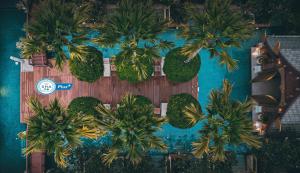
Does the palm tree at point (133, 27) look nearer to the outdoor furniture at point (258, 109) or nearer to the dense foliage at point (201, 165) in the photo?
the dense foliage at point (201, 165)

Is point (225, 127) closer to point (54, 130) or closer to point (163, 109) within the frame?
point (163, 109)

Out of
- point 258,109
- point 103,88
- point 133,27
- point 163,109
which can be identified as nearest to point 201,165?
point 163,109

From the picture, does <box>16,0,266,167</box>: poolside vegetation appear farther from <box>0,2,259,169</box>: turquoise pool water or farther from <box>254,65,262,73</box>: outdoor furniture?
<box>254,65,262,73</box>: outdoor furniture

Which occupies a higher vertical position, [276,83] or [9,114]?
[276,83]

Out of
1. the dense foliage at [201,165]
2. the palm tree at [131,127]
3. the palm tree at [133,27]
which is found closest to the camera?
the palm tree at [131,127]

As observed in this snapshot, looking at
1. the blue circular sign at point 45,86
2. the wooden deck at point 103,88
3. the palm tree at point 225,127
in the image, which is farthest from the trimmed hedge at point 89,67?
the palm tree at point 225,127

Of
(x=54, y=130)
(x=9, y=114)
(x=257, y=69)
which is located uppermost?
(x=257, y=69)

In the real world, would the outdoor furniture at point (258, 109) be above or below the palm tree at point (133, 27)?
below

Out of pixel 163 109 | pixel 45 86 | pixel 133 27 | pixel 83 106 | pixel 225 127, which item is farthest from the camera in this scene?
pixel 45 86

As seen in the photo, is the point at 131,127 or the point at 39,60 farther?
the point at 39,60
